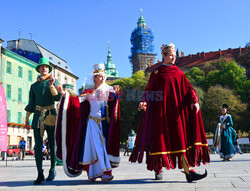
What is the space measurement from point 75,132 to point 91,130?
475mm

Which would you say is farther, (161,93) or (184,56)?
(184,56)

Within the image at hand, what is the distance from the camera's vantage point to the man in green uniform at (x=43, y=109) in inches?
268

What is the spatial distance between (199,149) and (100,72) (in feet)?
8.14

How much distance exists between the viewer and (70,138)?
6938mm

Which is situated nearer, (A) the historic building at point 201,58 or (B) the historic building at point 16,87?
(B) the historic building at point 16,87

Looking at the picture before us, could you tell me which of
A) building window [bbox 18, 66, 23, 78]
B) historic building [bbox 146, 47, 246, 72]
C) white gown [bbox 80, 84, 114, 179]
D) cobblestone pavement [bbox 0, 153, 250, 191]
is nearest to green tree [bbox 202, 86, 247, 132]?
building window [bbox 18, 66, 23, 78]

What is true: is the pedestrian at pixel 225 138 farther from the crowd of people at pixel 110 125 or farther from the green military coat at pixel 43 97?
the green military coat at pixel 43 97

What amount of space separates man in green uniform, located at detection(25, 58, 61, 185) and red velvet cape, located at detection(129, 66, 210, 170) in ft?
5.67

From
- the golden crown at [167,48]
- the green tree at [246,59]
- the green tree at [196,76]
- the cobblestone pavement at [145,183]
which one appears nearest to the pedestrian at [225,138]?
the cobblestone pavement at [145,183]

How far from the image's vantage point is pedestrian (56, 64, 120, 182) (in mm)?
6488

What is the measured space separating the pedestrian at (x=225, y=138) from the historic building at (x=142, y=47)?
5221 inches

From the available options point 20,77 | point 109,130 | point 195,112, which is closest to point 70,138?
point 109,130

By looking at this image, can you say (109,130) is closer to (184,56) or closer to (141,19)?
(184,56)

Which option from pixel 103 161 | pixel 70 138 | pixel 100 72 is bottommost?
pixel 103 161
